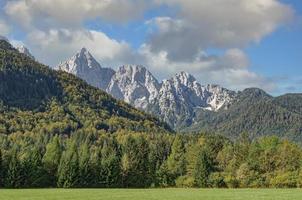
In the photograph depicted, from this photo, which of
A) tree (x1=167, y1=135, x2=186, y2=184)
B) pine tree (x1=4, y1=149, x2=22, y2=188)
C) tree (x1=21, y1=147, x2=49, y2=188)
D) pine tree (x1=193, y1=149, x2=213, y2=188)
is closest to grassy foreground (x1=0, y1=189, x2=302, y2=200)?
pine tree (x1=4, y1=149, x2=22, y2=188)

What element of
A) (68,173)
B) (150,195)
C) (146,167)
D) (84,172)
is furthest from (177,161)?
(150,195)

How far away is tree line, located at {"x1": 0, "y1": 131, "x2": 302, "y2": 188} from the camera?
138375 millimetres

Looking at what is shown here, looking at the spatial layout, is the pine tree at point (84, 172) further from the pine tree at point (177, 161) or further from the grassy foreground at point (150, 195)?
the grassy foreground at point (150, 195)

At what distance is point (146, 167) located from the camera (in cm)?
16488

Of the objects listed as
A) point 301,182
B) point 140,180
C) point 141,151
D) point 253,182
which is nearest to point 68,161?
point 140,180

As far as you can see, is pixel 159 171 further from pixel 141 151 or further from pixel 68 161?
pixel 68 161

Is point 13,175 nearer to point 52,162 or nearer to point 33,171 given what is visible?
point 33,171

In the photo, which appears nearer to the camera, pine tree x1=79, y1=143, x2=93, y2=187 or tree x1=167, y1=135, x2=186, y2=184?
pine tree x1=79, y1=143, x2=93, y2=187

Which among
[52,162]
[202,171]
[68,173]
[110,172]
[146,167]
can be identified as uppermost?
[52,162]

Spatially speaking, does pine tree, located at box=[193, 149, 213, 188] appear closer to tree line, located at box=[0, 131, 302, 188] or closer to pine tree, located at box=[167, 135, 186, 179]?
tree line, located at box=[0, 131, 302, 188]

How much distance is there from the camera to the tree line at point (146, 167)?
5448 inches

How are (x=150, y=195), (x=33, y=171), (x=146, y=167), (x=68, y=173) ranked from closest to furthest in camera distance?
(x=150, y=195) → (x=68, y=173) → (x=33, y=171) → (x=146, y=167)

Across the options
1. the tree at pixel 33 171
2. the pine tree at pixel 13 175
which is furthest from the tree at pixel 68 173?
the pine tree at pixel 13 175

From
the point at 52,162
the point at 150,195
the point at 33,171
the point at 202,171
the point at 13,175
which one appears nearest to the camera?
the point at 150,195
